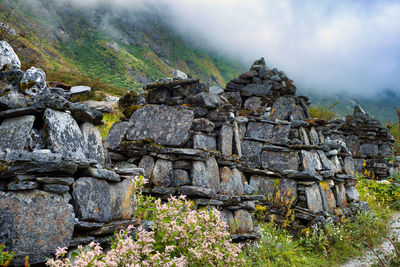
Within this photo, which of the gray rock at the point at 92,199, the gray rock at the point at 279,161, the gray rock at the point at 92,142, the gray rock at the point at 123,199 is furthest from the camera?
the gray rock at the point at 279,161

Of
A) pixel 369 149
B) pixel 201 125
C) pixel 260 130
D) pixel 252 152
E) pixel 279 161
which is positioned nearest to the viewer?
pixel 201 125

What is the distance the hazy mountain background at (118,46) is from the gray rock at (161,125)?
26696 millimetres

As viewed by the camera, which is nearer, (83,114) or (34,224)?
(34,224)

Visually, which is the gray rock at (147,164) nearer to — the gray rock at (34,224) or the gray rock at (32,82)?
the gray rock at (32,82)

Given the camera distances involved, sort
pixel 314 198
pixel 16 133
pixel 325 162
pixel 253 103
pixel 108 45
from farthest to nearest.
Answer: pixel 108 45 → pixel 253 103 → pixel 325 162 → pixel 314 198 → pixel 16 133

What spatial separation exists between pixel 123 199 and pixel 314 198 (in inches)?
268

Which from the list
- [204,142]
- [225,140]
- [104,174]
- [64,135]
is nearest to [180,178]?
[204,142]

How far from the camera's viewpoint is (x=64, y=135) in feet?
11.4

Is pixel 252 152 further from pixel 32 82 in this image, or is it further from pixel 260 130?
pixel 32 82

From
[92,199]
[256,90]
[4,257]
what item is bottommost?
[4,257]

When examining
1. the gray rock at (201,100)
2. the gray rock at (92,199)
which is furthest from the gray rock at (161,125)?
the gray rock at (92,199)

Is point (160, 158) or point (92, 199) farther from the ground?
point (160, 158)

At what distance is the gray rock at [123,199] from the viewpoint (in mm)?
3672

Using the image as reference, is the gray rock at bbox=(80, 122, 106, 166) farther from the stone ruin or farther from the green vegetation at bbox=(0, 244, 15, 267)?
the green vegetation at bbox=(0, 244, 15, 267)
